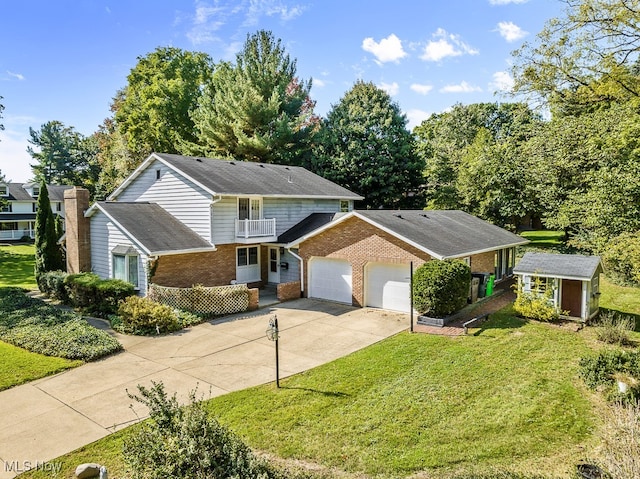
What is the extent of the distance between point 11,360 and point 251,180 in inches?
525

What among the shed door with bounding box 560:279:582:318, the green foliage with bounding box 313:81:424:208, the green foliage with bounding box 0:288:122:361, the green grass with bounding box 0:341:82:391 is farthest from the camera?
the green foliage with bounding box 313:81:424:208

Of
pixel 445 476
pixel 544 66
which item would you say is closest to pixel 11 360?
pixel 445 476

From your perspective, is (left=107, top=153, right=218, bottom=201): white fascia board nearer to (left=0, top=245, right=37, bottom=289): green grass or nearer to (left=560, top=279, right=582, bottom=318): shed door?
(left=0, top=245, right=37, bottom=289): green grass

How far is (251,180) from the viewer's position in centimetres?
2222

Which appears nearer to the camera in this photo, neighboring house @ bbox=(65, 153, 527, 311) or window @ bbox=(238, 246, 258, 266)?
neighboring house @ bbox=(65, 153, 527, 311)

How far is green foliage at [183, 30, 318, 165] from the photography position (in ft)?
113

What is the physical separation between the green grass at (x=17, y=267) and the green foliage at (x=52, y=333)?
802cm

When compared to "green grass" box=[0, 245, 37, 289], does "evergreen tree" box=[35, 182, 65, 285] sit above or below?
above

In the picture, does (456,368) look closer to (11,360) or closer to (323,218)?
(11,360)

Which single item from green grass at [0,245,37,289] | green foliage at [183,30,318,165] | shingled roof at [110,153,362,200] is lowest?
green grass at [0,245,37,289]

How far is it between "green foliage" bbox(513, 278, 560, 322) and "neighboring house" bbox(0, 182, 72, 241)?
49.9 m

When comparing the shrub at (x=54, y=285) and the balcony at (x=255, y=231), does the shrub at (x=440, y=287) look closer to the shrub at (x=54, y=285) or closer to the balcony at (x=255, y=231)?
the balcony at (x=255, y=231)

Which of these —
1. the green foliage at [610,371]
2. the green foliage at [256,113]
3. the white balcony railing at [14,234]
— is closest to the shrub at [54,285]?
the green foliage at [256,113]

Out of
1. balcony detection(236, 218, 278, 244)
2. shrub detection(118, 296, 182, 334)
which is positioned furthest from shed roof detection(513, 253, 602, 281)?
shrub detection(118, 296, 182, 334)
